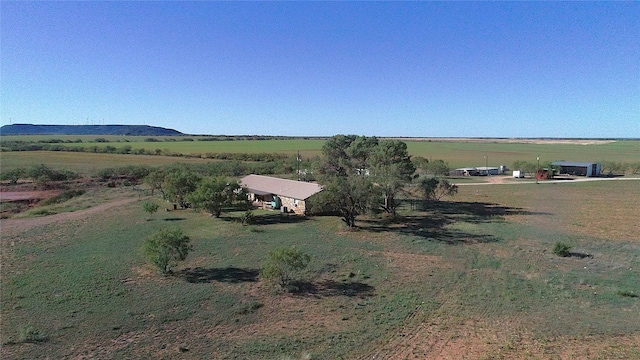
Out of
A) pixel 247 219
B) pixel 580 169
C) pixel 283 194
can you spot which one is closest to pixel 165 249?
pixel 247 219

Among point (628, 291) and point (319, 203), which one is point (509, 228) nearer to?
point (628, 291)

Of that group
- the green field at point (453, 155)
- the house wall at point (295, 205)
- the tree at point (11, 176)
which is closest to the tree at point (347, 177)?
the house wall at point (295, 205)

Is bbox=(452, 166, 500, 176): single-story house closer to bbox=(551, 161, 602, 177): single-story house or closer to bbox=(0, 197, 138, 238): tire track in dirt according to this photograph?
bbox=(551, 161, 602, 177): single-story house

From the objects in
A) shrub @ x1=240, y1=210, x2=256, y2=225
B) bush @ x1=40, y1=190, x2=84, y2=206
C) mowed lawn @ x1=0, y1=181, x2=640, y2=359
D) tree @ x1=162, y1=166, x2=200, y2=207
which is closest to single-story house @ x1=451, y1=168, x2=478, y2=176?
mowed lawn @ x1=0, y1=181, x2=640, y2=359

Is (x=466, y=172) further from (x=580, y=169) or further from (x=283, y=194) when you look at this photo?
(x=283, y=194)

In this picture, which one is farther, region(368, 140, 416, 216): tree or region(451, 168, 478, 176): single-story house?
region(451, 168, 478, 176): single-story house
